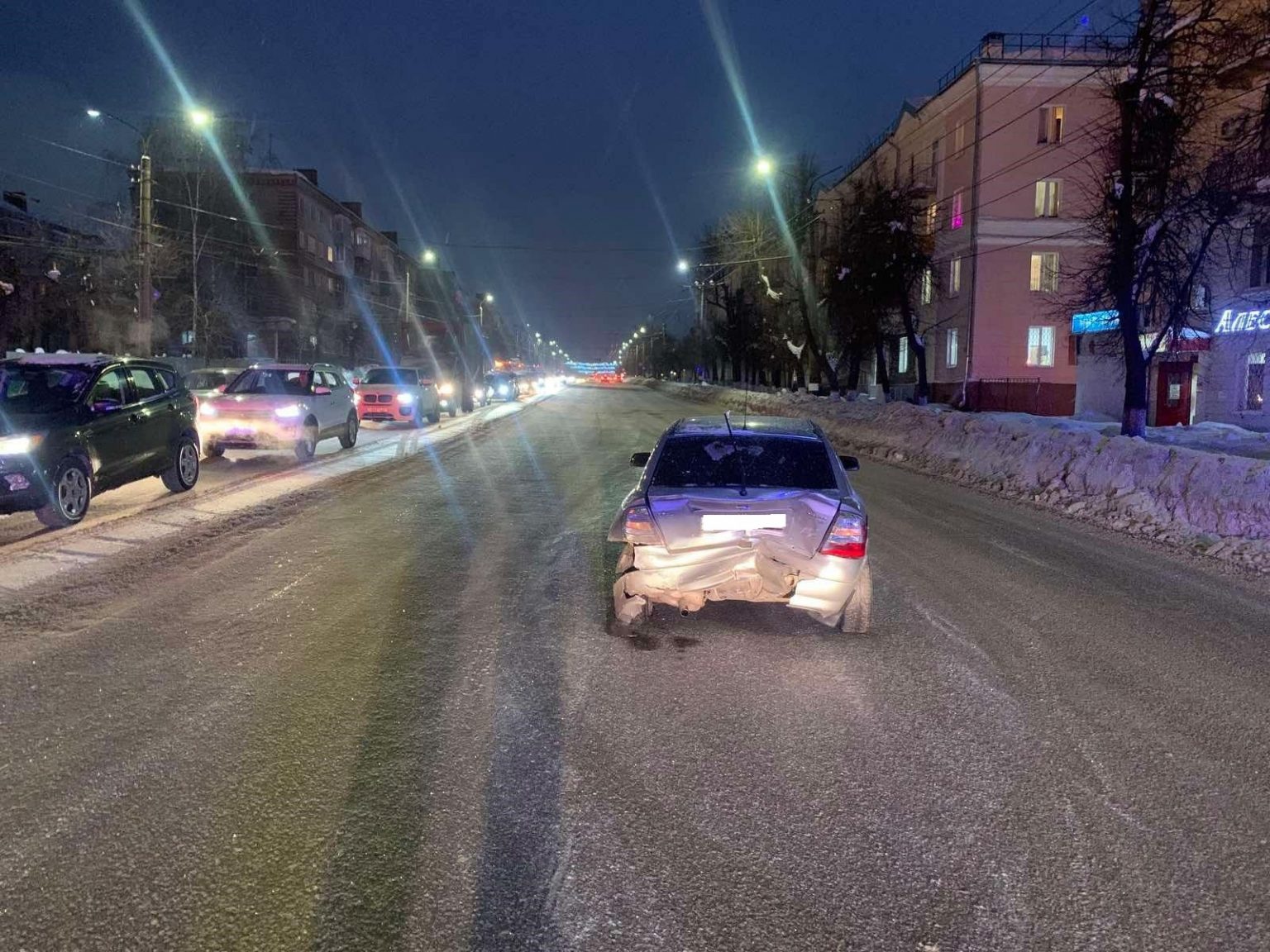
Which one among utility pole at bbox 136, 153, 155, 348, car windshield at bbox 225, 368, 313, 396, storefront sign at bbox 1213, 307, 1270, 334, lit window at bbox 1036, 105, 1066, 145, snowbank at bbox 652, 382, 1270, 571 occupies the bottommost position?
snowbank at bbox 652, 382, 1270, 571

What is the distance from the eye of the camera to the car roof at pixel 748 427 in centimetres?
693

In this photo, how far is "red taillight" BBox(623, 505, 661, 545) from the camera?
614 cm

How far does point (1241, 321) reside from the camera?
80.9 ft

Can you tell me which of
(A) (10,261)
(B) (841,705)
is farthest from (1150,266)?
(A) (10,261)

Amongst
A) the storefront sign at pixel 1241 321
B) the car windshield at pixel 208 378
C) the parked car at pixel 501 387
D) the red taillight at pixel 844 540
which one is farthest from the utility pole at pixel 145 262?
the storefront sign at pixel 1241 321

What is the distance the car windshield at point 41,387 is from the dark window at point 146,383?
0.88 m

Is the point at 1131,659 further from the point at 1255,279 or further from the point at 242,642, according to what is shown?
the point at 1255,279

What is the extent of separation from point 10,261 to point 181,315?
28.3 feet

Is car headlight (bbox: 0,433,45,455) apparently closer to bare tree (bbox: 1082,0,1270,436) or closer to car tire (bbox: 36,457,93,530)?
car tire (bbox: 36,457,93,530)

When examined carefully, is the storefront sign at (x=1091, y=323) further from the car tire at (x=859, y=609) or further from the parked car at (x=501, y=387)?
the parked car at (x=501, y=387)

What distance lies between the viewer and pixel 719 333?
7156 cm

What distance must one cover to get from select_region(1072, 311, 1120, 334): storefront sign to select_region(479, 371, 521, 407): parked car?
28.8 meters

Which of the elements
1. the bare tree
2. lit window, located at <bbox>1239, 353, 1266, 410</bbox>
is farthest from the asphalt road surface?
lit window, located at <bbox>1239, 353, 1266, 410</bbox>

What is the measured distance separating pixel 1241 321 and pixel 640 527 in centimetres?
2473
